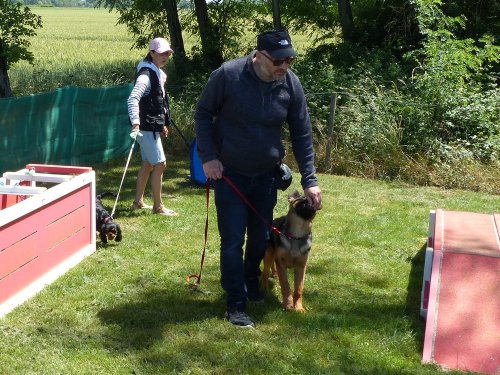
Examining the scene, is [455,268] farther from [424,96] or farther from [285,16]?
[285,16]

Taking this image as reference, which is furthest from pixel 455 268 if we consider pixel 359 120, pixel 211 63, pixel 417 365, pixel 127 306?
pixel 211 63

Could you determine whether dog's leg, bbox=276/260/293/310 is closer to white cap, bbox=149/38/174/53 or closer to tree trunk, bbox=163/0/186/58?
white cap, bbox=149/38/174/53

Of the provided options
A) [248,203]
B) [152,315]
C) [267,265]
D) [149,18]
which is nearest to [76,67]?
[149,18]

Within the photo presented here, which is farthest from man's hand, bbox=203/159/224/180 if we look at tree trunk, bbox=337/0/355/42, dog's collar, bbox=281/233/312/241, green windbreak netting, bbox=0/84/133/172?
tree trunk, bbox=337/0/355/42

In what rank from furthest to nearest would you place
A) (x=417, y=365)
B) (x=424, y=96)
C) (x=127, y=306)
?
1. (x=424, y=96)
2. (x=127, y=306)
3. (x=417, y=365)

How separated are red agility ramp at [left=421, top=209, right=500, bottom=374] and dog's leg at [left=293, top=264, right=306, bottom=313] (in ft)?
2.80

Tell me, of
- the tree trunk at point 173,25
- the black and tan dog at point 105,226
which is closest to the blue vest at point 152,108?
the black and tan dog at point 105,226

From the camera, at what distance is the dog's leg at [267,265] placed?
18.1 ft

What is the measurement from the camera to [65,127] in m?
11.0

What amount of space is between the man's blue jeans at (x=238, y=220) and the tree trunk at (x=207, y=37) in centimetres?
1407

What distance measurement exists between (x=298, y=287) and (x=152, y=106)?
3.14 meters

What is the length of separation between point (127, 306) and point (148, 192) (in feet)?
14.0

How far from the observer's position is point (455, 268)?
16.5ft

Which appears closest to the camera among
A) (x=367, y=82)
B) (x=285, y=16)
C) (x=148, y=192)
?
(x=148, y=192)
